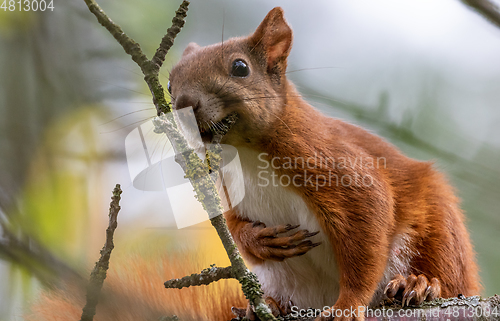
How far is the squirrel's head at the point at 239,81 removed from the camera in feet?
4.08

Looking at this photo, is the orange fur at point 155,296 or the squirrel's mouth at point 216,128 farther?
the orange fur at point 155,296

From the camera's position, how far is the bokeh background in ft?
4.49

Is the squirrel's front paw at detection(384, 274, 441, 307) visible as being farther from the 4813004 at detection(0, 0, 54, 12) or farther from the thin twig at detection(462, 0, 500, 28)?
the 4813004 at detection(0, 0, 54, 12)

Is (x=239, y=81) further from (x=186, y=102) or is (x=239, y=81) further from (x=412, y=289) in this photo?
(x=412, y=289)

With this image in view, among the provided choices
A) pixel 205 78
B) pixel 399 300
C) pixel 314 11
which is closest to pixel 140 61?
pixel 205 78

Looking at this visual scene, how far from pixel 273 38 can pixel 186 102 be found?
508 millimetres

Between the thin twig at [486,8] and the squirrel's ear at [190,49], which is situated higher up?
the squirrel's ear at [190,49]

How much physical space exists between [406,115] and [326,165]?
1.13 m

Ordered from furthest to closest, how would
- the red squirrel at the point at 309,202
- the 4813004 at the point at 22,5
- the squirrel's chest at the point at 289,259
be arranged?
the 4813004 at the point at 22,5 → the squirrel's chest at the point at 289,259 → the red squirrel at the point at 309,202

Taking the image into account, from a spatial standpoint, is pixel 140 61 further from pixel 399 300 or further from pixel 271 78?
pixel 399 300

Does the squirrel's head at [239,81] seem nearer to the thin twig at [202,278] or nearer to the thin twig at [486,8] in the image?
the thin twig at [202,278]

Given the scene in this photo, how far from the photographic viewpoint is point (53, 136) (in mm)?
1530

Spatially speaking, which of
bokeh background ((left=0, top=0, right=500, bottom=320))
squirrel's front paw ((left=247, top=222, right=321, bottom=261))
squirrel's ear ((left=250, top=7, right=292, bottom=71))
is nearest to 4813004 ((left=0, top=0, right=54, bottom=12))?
Result: bokeh background ((left=0, top=0, right=500, bottom=320))

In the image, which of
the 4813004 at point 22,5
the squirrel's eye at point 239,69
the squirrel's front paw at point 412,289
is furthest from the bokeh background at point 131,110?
the squirrel's front paw at point 412,289
